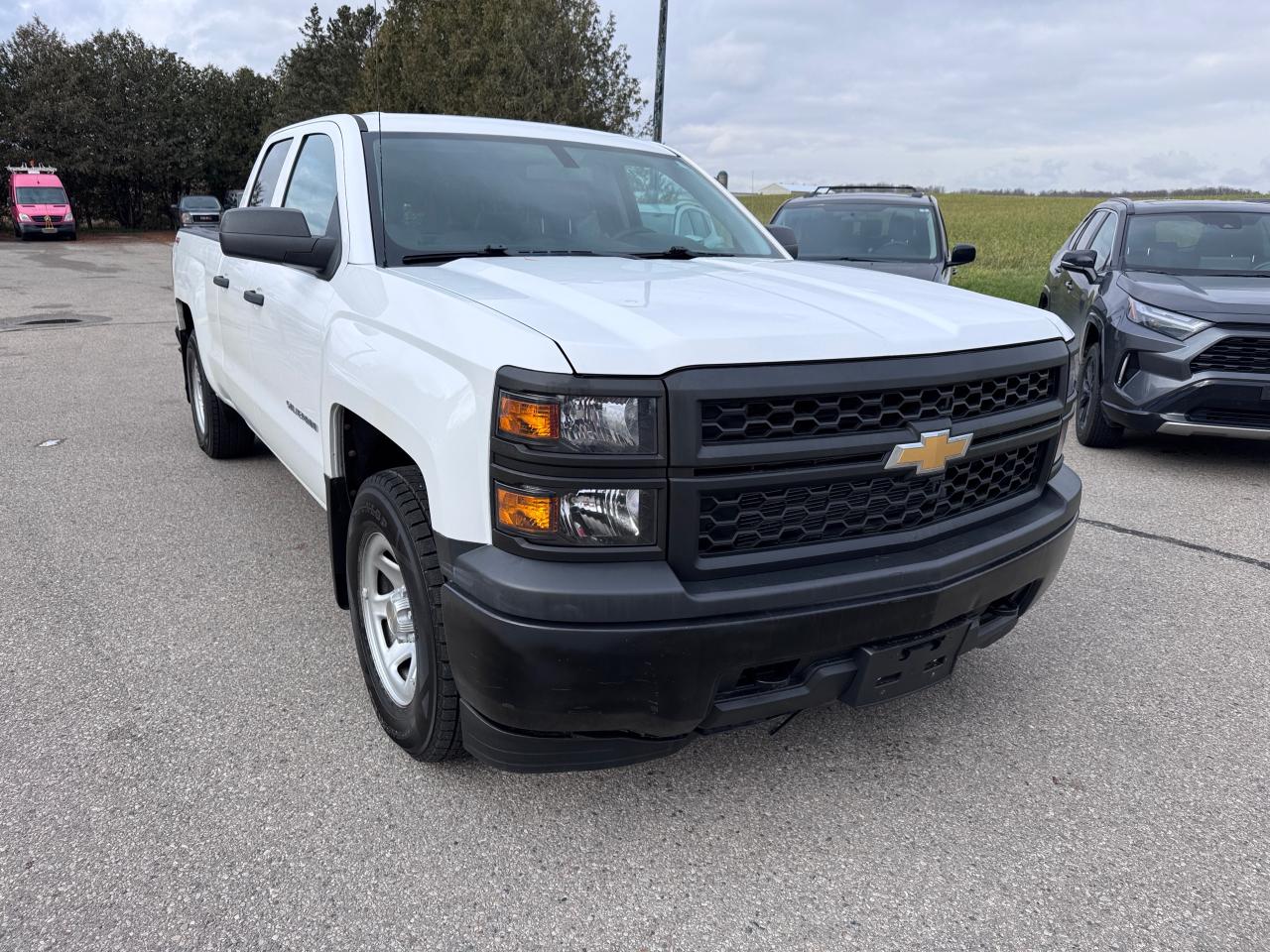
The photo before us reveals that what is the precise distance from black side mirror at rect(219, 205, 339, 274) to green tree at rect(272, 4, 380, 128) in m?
36.3

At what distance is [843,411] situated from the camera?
7.29 feet

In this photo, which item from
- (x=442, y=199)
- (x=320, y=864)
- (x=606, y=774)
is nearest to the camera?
(x=320, y=864)

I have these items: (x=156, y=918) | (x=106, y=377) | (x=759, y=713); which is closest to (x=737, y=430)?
(x=759, y=713)

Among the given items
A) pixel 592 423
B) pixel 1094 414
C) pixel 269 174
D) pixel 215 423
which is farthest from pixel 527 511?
pixel 1094 414

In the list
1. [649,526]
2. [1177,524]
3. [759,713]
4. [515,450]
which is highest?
[515,450]

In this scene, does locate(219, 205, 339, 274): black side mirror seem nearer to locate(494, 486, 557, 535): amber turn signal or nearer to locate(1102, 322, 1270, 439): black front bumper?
locate(494, 486, 557, 535): amber turn signal

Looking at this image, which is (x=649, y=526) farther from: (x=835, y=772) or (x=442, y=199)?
(x=442, y=199)

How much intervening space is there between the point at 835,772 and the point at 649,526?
1162 millimetres

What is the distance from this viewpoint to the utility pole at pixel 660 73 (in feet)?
57.9

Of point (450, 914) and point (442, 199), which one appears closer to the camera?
point (450, 914)

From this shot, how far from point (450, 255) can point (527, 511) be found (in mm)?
1380

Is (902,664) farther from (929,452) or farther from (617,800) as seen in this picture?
(617,800)

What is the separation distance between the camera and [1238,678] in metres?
3.41

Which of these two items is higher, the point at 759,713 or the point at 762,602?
the point at 762,602
